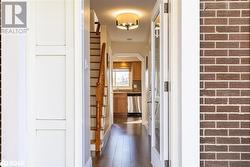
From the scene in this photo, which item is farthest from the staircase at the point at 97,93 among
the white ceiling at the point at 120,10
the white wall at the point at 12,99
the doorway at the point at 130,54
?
the white wall at the point at 12,99

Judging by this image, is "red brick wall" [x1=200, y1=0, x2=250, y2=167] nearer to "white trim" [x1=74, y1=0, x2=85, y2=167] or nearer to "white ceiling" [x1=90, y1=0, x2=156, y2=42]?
"white trim" [x1=74, y1=0, x2=85, y2=167]

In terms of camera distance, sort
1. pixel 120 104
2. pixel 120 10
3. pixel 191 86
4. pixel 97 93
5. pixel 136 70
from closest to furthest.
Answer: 1. pixel 191 86
2. pixel 97 93
3. pixel 120 10
4. pixel 120 104
5. pixel 136 70

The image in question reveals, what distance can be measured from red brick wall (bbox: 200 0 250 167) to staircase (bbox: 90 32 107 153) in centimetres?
252

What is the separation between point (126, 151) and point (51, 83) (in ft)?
8.40

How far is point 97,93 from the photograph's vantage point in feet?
15.3

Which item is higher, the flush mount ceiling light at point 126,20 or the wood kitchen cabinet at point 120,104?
the flush mount ceiling light at point 126,20

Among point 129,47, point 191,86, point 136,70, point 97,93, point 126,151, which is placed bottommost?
point 126,151

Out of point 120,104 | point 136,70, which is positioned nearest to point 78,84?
point 120,104

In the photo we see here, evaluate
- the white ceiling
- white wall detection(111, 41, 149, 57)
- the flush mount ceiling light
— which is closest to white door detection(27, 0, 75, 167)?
the white ceiling

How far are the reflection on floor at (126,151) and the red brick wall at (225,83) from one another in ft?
5.53

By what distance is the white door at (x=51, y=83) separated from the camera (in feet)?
8.33

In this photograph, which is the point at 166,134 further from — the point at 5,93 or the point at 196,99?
the point at 5,93

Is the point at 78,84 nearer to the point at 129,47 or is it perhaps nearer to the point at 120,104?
the point at 129,47

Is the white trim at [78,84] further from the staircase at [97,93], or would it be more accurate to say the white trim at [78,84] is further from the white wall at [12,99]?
the staircase at [97,93]
